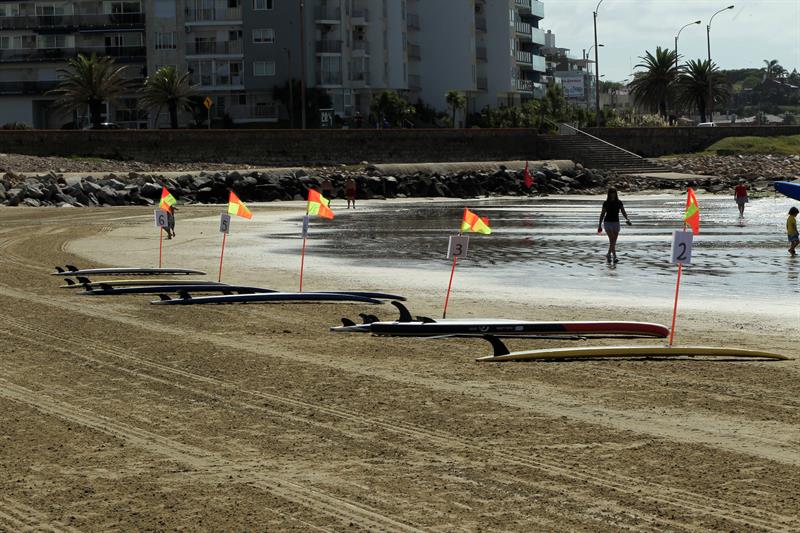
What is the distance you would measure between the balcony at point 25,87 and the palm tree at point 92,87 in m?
5.68

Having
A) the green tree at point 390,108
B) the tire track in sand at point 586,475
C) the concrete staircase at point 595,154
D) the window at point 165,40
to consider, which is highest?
the window at point 165,40

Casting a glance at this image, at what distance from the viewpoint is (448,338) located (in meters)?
15.9

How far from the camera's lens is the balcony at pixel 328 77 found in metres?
88.2

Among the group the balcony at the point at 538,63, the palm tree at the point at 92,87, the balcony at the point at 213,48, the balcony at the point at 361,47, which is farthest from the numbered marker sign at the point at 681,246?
the balcony at the point at 538,63

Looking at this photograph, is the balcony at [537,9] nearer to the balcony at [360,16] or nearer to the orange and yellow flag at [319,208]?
the balcony at [360,16]

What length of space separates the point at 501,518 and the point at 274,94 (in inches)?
3142

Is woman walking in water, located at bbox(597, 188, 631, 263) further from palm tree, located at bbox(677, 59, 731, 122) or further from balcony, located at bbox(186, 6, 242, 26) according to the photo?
palm tree, located at bbox(677, 59, 731, 122)

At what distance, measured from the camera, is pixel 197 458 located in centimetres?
961

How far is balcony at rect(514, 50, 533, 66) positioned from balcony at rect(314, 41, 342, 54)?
109ft

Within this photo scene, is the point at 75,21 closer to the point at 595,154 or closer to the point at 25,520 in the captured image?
the point at 595,154

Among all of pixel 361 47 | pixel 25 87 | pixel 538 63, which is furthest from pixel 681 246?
pixel 538 63

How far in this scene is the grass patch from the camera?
84.6 m

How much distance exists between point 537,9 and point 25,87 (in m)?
62.1

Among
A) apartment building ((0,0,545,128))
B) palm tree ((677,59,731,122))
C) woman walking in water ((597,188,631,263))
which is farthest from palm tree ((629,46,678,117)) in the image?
woman walking in water ((597,188,631,263))
